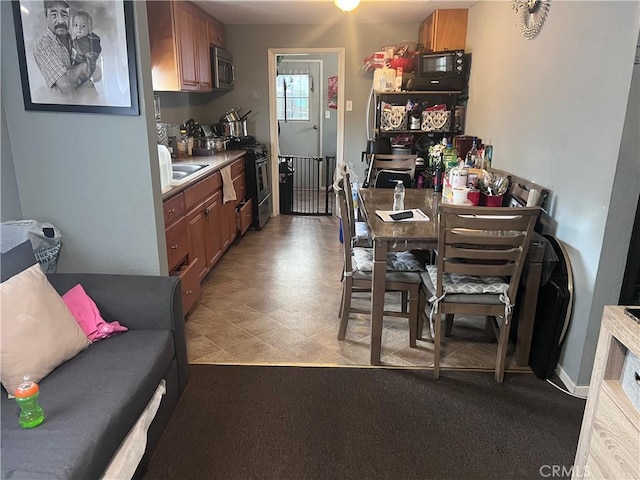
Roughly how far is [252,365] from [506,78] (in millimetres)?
2757

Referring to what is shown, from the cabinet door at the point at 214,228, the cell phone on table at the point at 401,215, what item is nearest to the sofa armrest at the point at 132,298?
the cell phone on table at the point at 401,215

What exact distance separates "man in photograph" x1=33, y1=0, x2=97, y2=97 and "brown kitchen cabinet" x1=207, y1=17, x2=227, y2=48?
2982 mm

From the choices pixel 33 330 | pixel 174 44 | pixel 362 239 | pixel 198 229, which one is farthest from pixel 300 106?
pixel 33 330

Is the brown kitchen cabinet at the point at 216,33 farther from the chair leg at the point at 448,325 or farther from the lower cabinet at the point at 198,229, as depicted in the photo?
the chair leg at the point at 448,325

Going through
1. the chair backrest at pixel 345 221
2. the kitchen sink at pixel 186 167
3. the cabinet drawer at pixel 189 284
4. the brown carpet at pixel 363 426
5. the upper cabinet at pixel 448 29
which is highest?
the upper cabinet at pixel 448 29

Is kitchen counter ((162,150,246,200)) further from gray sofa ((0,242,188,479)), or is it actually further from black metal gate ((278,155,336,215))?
black metal gate ((278,155,336,215))

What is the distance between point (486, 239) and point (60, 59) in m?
2.10

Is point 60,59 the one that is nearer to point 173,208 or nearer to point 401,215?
point 173,208

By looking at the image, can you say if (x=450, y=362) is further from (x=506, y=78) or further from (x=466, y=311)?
(x=506, y=78)

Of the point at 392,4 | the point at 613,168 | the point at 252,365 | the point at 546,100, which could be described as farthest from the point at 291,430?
the point at 392,4

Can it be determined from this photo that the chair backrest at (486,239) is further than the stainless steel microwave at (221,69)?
No

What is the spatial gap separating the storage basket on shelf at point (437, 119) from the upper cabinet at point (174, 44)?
232cm

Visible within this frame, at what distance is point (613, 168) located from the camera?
198 centimetres

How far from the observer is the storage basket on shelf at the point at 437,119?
4577 mm
